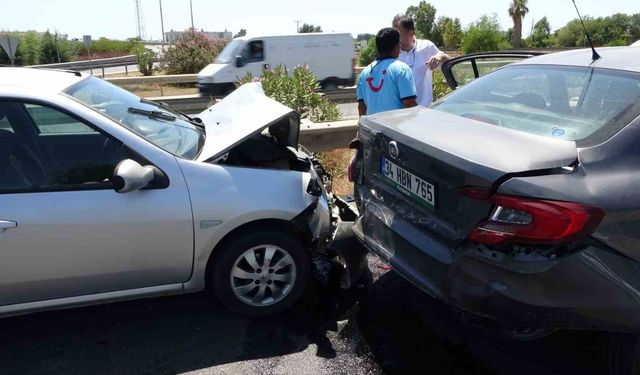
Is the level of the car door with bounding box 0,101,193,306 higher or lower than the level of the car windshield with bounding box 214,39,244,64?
lower

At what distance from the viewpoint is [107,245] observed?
295 cm

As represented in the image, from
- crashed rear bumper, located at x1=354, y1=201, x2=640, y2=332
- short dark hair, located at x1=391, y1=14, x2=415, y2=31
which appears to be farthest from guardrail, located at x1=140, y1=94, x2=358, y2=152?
crashed rear bumper, located at x1=354, y1=201, x2=640, y2=332

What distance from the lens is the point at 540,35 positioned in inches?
2596

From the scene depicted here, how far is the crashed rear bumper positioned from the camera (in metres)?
2.14

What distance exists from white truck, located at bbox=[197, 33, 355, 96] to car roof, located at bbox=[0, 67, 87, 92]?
12907mm

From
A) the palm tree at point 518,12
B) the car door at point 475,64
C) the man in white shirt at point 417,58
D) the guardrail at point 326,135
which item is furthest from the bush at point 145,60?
the palm tree at point 518,12

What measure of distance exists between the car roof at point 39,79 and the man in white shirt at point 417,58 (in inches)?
118

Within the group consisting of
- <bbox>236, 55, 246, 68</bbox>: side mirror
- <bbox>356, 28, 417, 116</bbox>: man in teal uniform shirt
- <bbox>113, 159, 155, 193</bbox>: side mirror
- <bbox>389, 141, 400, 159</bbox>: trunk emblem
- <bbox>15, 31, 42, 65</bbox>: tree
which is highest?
<bbox>15, 31, 42, 65</bbox>: tree

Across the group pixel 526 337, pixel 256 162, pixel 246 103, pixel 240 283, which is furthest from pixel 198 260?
pixel 526 337

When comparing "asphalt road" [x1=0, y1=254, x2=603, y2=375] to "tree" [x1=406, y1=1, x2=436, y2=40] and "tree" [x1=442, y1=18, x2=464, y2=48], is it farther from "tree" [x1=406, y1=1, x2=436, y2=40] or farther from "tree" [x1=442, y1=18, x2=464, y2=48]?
"tree" [x1=406, y1=1, x2=436, y2=40]

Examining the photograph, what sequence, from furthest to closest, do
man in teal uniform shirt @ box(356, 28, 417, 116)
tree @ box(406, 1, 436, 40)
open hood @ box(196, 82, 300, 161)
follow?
tree @ box(406, 1, 436, 40)
man in teal uniform shirt @ box(356, 28, 417, 116)
open hood @ box(196, 82, 300, 161)

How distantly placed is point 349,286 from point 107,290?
62.6 inches

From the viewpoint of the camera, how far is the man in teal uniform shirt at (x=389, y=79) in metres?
4.34

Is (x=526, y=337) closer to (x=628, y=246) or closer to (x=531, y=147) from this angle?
(x=628, y=246)
